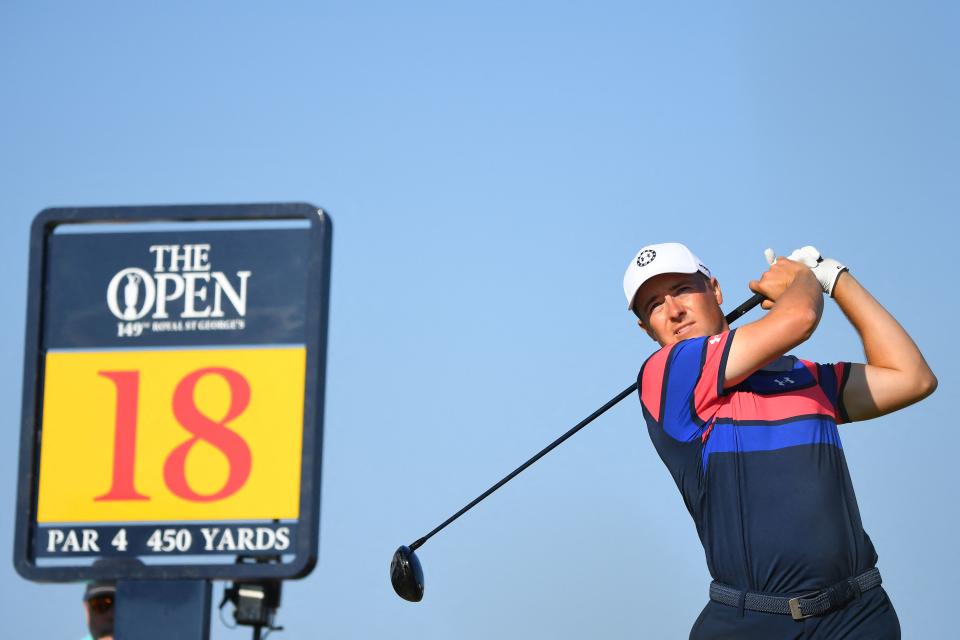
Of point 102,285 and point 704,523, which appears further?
point 704,523

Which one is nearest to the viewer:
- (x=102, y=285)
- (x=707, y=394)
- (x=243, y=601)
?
(x=243, y=601)

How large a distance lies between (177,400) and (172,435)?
0.29 feet

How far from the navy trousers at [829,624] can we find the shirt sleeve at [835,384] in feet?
1.95

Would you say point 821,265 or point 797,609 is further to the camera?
point 821,265

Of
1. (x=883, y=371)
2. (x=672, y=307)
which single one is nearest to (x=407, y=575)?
(x=672, y=307)

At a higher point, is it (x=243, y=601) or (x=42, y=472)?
(x=42, y=472)

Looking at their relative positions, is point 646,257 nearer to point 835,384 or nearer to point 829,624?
point 835,384

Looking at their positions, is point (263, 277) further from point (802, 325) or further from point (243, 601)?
point (802, 325)

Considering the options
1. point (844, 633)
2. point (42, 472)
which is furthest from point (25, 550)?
point (844, 633)

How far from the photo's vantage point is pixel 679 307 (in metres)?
3.90

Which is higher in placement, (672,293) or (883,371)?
(672,293)

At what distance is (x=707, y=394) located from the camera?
3461 millimetres

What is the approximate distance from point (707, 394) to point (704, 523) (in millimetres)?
373

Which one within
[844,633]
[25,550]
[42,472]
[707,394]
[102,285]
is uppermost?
[102,285]
